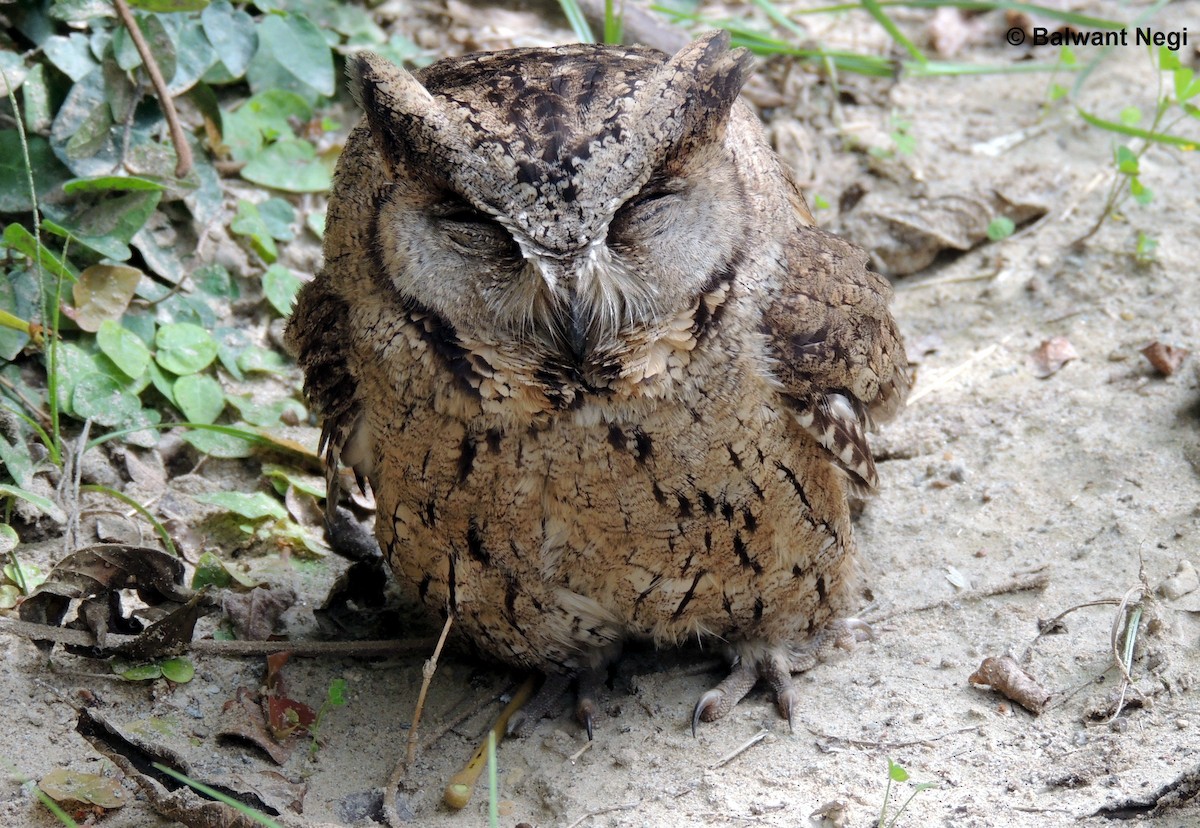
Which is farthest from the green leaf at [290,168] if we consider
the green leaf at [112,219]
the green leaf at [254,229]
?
the green leaf at [112,219]

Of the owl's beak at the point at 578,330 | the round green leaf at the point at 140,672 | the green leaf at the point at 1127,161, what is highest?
the owl's beak at the point at 578,330

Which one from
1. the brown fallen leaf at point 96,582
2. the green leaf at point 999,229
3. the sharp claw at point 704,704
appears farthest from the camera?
the green leaf at point 999,229

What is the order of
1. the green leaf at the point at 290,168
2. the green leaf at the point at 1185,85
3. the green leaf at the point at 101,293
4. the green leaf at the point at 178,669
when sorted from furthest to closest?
the green leaf at the point at 290,168 → the green leaf at the point at 1185,85 → the green leaf at the point at 101,293 → the green leaf at the point at 178,669

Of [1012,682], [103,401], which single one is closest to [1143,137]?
[1012,682]

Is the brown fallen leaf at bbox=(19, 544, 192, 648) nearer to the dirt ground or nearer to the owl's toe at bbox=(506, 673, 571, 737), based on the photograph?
the dirt ground

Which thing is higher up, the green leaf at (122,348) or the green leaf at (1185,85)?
the green leaf at (1185,85)

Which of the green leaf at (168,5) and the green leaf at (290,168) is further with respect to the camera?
the green leaf at (290,168)

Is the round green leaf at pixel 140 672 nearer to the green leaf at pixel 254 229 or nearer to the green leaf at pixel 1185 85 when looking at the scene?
the green leaf at pixel 254 229
